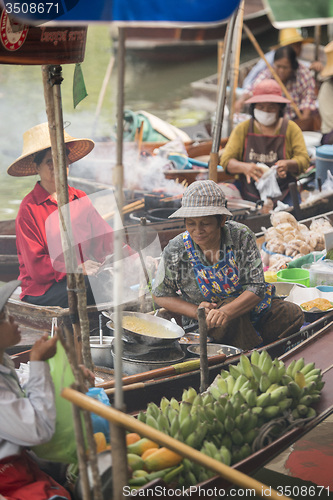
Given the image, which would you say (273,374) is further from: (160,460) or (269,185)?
(269,185)

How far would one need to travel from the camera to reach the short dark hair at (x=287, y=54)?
8.01m

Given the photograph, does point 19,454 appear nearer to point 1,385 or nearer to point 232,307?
point 1,385

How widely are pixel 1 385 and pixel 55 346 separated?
218 mm

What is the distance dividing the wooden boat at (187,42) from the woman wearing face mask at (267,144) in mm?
10405

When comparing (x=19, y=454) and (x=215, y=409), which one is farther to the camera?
A: (x=215, y=409)

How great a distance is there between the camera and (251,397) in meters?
2.55

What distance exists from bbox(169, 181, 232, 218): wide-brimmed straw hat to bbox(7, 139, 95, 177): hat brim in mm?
1015

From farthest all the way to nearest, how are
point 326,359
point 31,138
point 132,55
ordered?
point 132,55 < point 31,138 < point 326,359

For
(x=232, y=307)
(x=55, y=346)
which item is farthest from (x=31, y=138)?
(x=55, y=346)

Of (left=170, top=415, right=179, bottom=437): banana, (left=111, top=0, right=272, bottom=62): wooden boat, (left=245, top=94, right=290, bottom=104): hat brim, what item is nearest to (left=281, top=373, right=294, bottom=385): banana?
(left=170, top=415, right=179, bottom=437): banana

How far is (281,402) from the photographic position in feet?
8.49

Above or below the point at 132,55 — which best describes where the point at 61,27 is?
below

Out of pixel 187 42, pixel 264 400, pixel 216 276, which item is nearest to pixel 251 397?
pixel 264 400

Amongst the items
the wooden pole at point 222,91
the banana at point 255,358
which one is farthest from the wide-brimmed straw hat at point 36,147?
the banana at point 255,358
